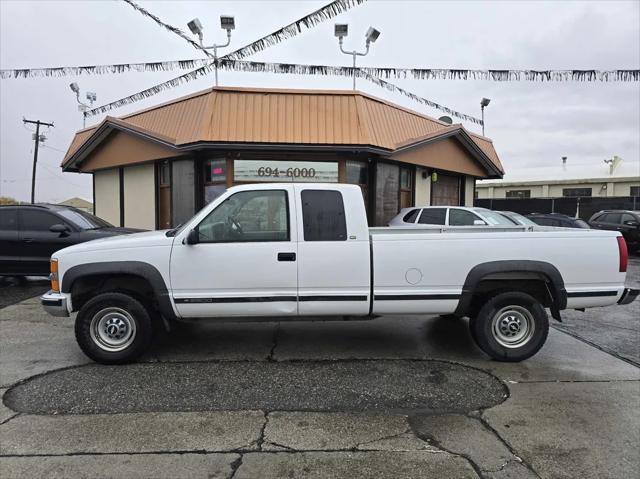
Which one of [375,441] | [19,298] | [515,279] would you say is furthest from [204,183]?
[375,441]

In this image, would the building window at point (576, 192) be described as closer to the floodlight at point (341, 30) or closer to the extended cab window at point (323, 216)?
the floodlight at point (341, 30)

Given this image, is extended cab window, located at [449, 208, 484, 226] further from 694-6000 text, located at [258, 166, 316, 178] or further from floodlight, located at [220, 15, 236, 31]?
floodlight, located at [220, 15, 236, 31]

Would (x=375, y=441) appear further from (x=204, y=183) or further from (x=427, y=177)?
(x=427, y=177)

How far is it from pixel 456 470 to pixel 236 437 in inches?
61.7

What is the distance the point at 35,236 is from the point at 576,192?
1419 inches

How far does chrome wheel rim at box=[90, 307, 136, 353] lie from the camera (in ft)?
15.8

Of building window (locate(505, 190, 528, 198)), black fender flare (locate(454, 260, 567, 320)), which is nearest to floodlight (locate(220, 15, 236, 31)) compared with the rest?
black fender flare (locate(454, 260, 567, 320))

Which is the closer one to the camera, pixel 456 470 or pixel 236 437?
pixel 456 470

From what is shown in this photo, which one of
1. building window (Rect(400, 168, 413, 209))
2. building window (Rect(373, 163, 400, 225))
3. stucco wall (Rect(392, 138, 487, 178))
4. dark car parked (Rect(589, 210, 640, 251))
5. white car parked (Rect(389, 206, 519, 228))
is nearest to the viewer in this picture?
white car parked (Rect(389, 206, 519, 228))

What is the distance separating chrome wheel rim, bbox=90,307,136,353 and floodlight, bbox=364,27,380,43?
10.0 m

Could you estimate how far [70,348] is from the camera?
18.1ft

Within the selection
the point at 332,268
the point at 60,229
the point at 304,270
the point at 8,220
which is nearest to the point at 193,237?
the point at 304,270

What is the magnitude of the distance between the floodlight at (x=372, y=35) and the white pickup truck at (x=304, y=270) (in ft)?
28.3

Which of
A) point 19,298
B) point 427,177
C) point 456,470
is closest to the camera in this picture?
point 456,470
